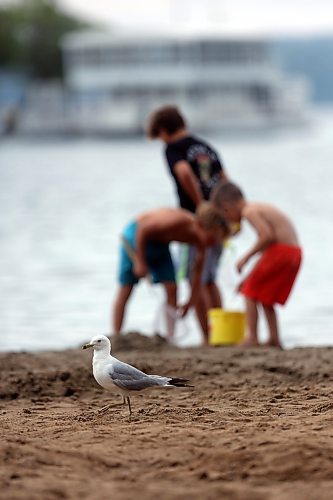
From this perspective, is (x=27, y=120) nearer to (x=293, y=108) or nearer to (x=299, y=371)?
(x=293, y=108)

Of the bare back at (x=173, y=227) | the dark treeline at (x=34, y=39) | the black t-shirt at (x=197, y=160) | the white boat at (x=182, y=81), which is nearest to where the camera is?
the bare back at (x=173, y=227)

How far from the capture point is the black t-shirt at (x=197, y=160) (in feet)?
32.1

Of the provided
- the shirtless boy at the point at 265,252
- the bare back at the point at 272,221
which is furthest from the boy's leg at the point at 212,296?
the bare back at the point at 272,221

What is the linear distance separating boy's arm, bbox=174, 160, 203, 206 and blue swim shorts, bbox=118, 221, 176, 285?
0.40 meters

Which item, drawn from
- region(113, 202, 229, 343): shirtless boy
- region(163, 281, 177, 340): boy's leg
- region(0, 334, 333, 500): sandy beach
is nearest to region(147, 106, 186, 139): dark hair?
region(113, 202, 229, 343): shirtless boy

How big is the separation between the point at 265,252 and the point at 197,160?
3.00 feet

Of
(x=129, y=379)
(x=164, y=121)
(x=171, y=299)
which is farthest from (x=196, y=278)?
(x=129, y=379)

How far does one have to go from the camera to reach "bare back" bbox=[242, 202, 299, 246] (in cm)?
919

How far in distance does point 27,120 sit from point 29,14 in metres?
20.7

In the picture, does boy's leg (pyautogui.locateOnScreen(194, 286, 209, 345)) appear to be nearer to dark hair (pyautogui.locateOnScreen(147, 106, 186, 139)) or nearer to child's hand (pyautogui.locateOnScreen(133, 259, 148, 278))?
A: child's hand (pyautogui.locateOnScreen(133, 259, 148, 278))

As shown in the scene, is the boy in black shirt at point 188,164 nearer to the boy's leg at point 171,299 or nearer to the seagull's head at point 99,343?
the boy's leg at point 171,299

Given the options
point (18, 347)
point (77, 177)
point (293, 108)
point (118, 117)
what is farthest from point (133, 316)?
point (293, 108)

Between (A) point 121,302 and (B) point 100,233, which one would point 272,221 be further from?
(B) point 100,233

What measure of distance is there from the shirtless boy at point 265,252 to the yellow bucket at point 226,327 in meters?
0.33
